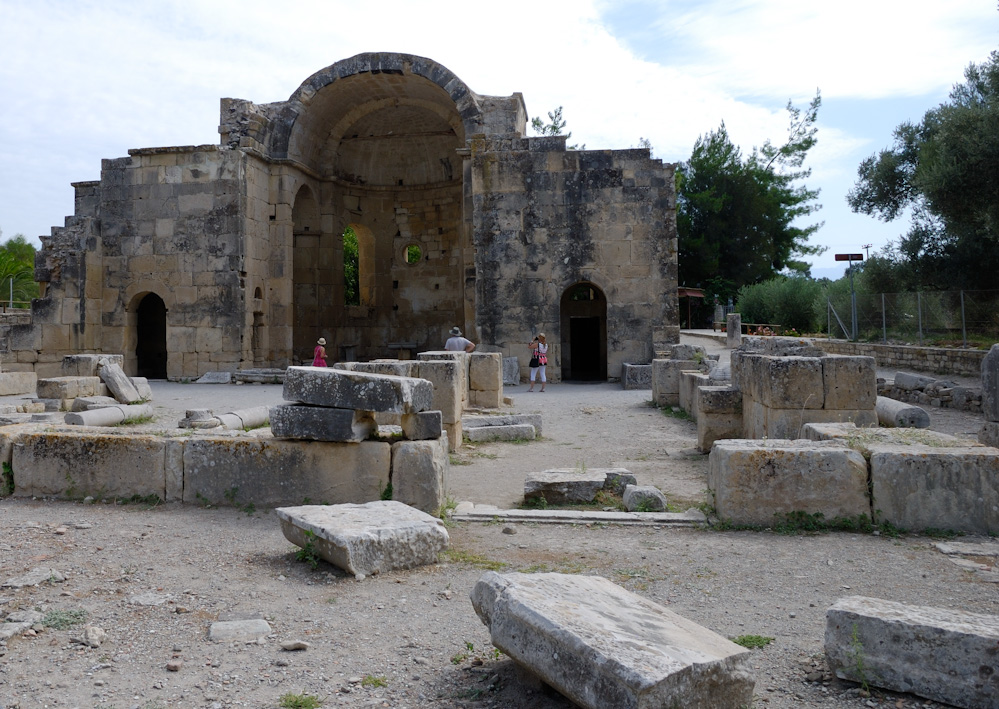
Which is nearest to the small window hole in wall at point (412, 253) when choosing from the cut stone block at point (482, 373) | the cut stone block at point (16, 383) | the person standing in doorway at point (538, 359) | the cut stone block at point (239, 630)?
the person standing in doorway at point (538, 359)

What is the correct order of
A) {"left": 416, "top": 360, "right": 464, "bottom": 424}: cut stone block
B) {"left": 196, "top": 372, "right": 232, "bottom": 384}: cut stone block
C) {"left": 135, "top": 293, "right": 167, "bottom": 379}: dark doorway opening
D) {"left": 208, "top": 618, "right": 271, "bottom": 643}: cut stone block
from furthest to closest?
{"left": 135, "top": 293, "right": 167, "bottom": 379}: dark doorway opening, {"left": 196, "top": 372, "right": 232, "bottom": 384}: cut stone block, {"left": 416, "top": 360, "right": 464, "bottom": 424}: cut stone block, {"left": 208, "top": 618, "right": 271, "bottom": 643}: cut stone block

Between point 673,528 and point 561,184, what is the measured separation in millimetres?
14153

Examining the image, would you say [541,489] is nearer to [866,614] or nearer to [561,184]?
[866,614]

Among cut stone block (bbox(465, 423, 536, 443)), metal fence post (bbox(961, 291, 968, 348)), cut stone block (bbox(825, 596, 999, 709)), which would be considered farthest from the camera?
metal fence post (bbox(961, 291, 968, 348))

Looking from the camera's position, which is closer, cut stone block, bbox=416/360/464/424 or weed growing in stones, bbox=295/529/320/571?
weed growing in stones, bbox=295/529/320/571

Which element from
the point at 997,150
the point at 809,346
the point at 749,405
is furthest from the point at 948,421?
the point at 997,150

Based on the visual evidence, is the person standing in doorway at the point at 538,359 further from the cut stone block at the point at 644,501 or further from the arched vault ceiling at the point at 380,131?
the cut stone block at the point at 644,501

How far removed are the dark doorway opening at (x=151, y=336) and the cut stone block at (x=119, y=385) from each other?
343 inches

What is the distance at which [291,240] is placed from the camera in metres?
21.1

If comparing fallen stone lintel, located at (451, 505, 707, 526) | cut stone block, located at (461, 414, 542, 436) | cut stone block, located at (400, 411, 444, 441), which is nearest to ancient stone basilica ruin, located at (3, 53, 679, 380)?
cut stone block, located at (461, 414, 542, 436)

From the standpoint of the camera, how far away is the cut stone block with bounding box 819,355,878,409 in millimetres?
7645

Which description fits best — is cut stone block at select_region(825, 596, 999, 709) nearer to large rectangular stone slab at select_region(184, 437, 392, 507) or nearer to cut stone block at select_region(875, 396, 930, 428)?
large rectangular stone slab at select_region(184, 437, 392, 507)

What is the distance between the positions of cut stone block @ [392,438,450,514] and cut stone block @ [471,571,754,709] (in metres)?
2.46

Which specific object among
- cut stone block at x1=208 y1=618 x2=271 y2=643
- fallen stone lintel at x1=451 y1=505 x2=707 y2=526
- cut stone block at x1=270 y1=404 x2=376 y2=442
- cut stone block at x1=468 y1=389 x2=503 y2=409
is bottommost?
cut stone block at x1=208 y1=618 x2=271 y2=643
